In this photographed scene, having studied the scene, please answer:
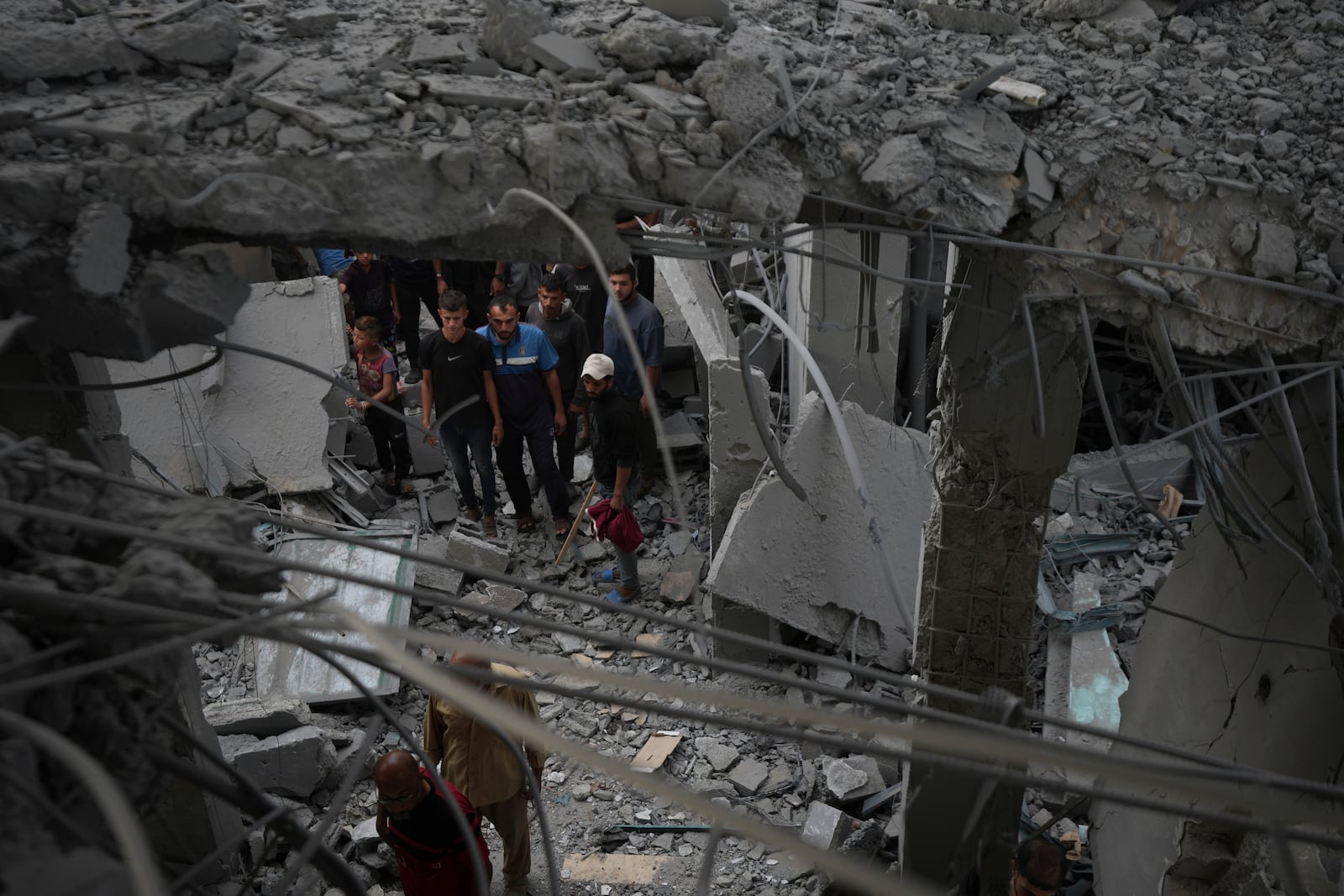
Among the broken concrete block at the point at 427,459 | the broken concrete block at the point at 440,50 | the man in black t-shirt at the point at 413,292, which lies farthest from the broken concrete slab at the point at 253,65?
the man in black t-shirt at the point at 413,292

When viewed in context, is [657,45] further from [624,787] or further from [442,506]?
[442,506]

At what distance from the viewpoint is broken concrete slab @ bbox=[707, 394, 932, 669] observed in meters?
5.96

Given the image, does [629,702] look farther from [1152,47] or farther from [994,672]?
[1152,47]

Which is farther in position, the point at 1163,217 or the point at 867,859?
the point at 867,859

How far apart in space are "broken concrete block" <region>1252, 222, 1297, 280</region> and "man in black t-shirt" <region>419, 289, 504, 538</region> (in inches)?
167

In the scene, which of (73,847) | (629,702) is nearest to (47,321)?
(73,847)

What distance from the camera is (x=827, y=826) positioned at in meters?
5.19

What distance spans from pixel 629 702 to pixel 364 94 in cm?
250

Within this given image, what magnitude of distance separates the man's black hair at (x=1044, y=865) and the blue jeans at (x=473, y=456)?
4.34 meters

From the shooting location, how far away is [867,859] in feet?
16.8

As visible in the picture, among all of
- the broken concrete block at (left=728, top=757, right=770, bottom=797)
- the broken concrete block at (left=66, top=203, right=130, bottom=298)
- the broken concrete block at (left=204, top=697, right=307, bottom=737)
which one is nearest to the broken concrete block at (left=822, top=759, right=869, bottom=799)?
the broken concrete block at (left=728, top=757, right=770, bottom=797)

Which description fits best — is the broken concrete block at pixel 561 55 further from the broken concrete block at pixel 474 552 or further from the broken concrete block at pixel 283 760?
the broken concrete block at pixel 474 552

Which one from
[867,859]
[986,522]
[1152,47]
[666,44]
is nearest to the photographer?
[666,44]

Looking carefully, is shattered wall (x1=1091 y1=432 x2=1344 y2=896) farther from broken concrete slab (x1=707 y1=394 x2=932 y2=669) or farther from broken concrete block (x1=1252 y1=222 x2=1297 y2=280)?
broken concrete slab (x1=707 y1=394 x2=932 y2=669)
